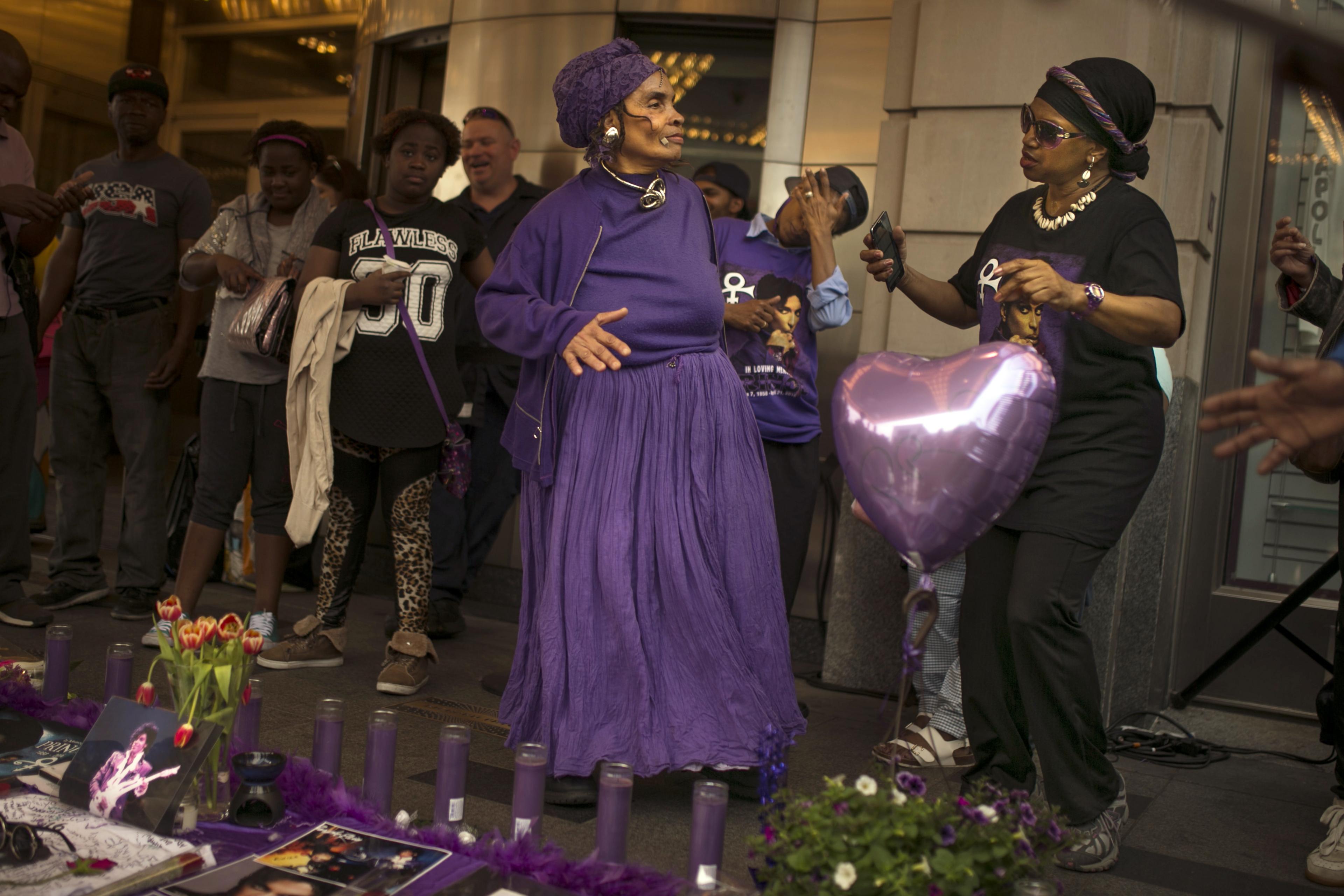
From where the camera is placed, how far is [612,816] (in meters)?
2.33

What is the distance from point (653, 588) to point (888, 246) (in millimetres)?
1089

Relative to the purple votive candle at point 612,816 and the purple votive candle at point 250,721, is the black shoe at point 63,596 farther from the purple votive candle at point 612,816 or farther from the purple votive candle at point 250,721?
the purple votive candle at point 612,816

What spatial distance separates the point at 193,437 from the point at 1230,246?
15.8 feet

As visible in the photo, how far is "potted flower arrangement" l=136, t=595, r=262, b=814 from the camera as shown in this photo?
2480mm

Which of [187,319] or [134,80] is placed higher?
[134,80]

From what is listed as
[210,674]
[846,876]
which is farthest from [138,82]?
[846,876]

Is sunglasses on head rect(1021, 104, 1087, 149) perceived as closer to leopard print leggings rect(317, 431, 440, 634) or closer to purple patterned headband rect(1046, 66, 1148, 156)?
purple patterned headband rect(1046, 66, 1148, 156)

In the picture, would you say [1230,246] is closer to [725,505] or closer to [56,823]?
[725,505]

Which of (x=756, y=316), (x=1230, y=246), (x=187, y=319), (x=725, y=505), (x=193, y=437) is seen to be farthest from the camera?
(x=193, y=437)

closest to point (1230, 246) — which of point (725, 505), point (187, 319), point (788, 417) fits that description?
point (788, 417)

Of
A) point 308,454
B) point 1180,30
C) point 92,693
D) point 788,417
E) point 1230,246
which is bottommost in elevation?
point 92,693

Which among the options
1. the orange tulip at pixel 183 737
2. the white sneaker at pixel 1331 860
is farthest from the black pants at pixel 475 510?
the white sneaker at pixel 1331 860

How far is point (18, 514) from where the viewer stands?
466 cm

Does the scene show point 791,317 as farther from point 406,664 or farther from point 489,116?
point 489,116
